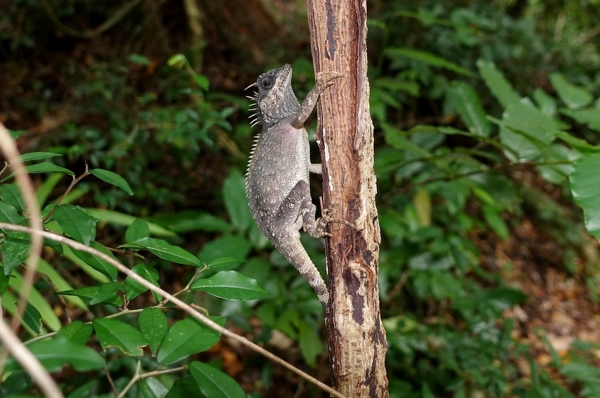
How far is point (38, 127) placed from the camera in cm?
566

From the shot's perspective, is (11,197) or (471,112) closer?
(11,197)

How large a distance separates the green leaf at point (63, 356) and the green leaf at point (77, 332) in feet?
1.05

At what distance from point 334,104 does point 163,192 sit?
317 cm

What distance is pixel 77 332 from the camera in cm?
125

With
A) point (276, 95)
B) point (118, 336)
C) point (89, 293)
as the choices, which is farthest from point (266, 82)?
point (118, 336)

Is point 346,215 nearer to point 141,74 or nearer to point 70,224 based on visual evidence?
point 70,224

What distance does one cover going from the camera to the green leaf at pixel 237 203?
10.0 ft

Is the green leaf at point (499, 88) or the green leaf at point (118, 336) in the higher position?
the green leaf at point (499, 88)

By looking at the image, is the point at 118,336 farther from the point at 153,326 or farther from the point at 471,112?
the point at 471,112

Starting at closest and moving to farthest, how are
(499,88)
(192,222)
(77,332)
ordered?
1. (77,332)
2. (499,88)
3. (192,222)

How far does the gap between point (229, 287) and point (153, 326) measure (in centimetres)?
24

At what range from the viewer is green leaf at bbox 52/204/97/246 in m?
1.42

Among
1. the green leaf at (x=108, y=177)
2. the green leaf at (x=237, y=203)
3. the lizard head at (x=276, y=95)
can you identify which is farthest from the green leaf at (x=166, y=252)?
the green leaf at (x=237, y=203)

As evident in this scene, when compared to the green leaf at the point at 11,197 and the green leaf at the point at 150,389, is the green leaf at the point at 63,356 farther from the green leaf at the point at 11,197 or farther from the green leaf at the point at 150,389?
the green leaf at the point at 11,197
